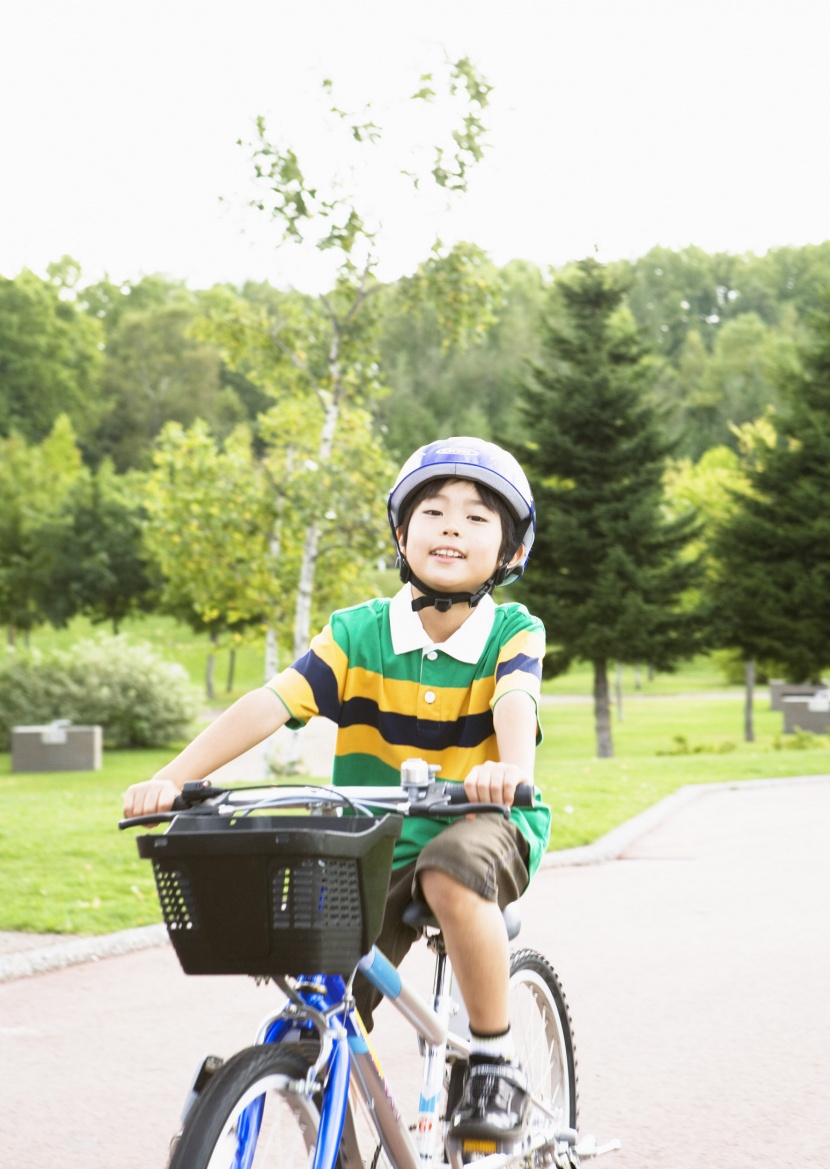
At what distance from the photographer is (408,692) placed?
2.95 m

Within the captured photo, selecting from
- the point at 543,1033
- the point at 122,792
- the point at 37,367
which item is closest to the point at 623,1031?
the point at 543,1033

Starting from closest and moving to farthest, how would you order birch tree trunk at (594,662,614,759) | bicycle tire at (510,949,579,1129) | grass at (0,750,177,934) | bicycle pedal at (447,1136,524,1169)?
1. bicycle pedal at (447,1136,524,1169)
2. bicycle tire at (510,949,579,1129)
3. grass at (0,750,177,934)
4. birch tree trunk at (594,662,614,759)

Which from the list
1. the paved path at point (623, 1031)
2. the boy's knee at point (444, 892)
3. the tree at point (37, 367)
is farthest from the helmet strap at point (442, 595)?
the tree at point (37, 367)

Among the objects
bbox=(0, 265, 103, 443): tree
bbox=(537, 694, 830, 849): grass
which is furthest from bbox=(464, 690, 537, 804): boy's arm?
bbox=(0, 265, 103, 443): tree

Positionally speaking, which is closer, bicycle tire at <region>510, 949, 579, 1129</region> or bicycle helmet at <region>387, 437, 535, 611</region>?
bicycle helmet at <region>387, 437, 535, 611</region>

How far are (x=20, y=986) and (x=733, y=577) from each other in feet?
90.4

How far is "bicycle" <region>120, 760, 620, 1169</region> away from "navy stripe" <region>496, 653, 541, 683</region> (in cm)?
49

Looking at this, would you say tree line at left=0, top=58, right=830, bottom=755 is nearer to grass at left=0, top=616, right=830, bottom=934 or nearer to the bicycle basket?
grass at left=0, top=616, right=830, bottom=934

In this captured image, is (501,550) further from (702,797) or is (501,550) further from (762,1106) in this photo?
(702,797)

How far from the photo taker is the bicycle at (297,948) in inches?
82.4

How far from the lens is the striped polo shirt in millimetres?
2934

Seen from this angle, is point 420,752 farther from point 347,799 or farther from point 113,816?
point 113,816

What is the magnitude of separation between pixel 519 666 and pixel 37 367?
91432 millimetres

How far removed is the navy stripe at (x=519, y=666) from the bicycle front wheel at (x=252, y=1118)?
0.90 metres
